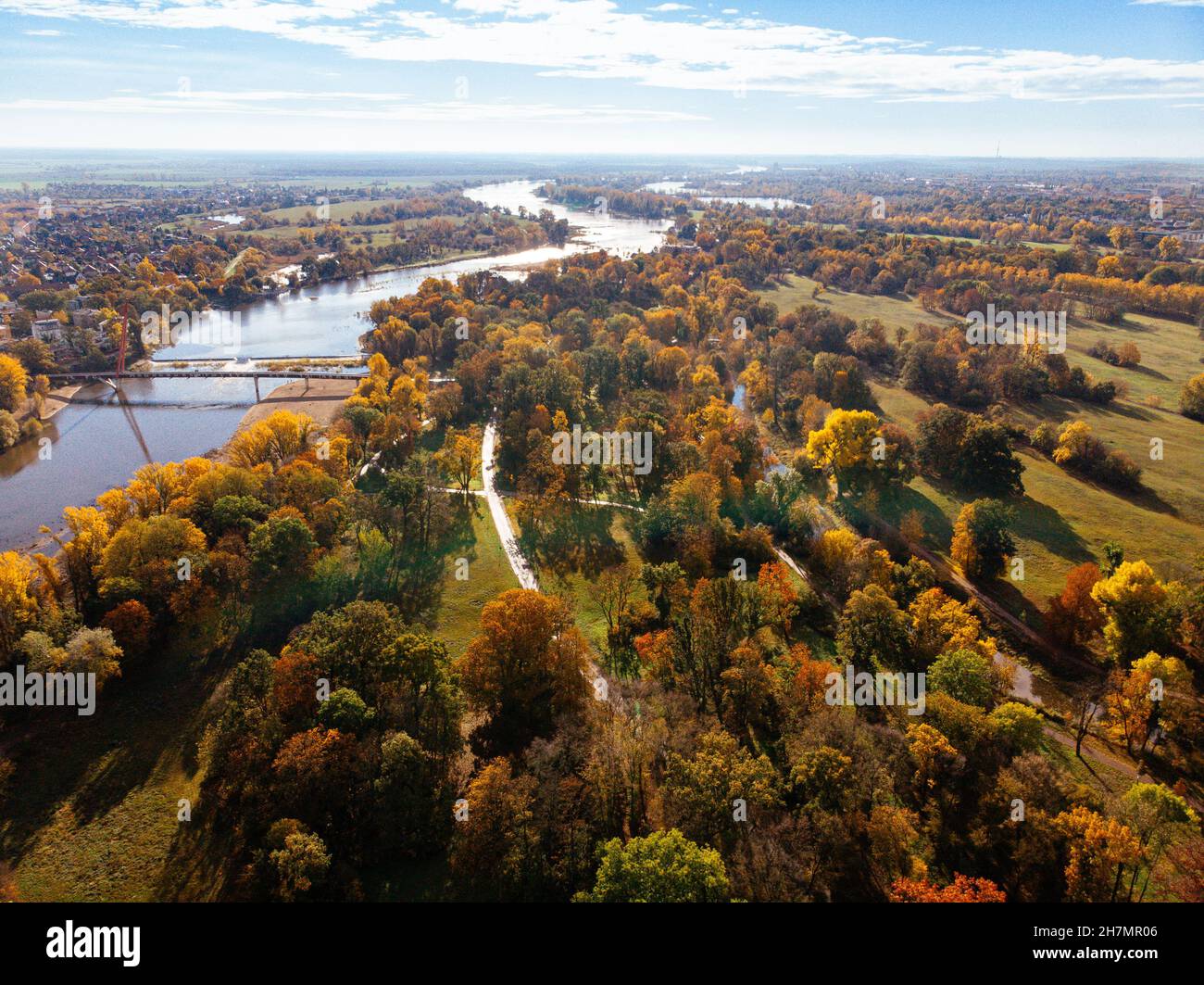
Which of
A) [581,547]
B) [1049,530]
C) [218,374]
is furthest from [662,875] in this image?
[218,374]

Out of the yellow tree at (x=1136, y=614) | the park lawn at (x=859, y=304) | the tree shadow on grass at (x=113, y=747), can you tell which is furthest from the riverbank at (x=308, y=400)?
the park lawn at (x=859, y=304)

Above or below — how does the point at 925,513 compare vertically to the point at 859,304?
below

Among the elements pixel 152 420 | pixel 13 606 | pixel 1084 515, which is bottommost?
pixel 13 606

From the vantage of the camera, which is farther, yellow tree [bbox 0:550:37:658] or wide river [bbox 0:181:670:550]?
wide river [bbox 0:181:670:550]

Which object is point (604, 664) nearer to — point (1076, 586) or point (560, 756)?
point (560, 756)

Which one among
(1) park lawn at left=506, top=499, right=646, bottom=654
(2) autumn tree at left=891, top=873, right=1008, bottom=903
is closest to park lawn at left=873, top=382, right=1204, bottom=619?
(1) park lawn at left=506, top=499, right=646, bottom=654

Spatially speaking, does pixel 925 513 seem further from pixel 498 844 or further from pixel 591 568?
pixel 498 844

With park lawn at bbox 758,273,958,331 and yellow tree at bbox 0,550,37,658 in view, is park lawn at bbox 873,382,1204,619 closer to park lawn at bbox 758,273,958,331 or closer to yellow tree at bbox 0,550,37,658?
park lawn at bbox 758,273,958,331
